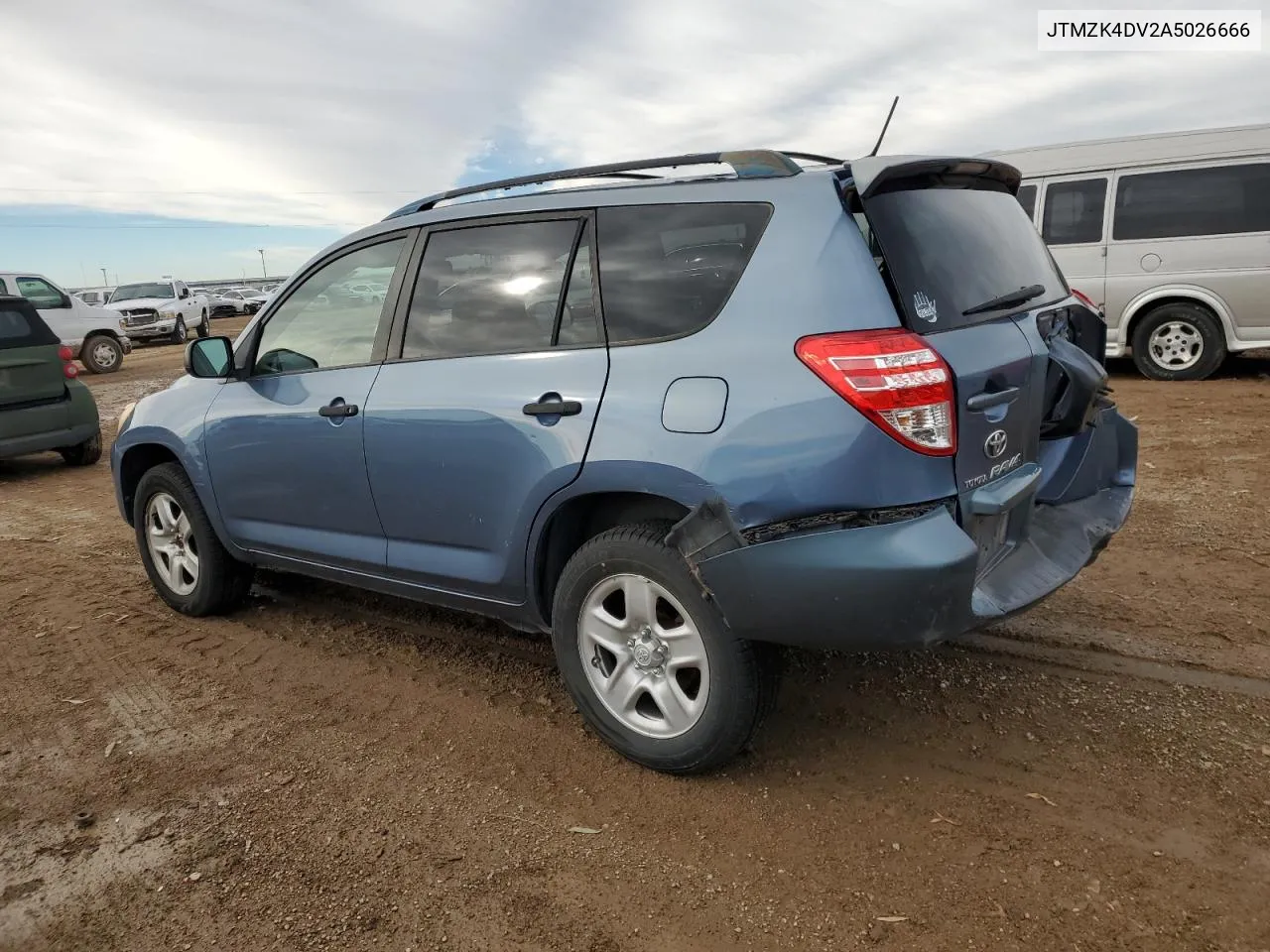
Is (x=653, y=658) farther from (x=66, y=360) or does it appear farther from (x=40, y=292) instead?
(x=40, y=292)

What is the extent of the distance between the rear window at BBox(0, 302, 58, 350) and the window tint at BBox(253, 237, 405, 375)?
5.47 m

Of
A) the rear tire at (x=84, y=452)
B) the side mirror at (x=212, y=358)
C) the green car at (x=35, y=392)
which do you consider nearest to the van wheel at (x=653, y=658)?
the side mirror at (x=212, y=358)

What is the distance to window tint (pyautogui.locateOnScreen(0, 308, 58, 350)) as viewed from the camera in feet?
25.6

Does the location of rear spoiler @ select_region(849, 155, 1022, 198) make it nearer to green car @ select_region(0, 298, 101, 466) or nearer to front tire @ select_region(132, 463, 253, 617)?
front tire @ select_region(132, 463, 253, 617)

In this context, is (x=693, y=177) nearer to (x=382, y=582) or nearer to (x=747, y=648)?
(x=747, y=648)

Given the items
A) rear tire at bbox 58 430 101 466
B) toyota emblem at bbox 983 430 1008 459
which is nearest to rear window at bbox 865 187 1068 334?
toyota emblem at bbox 983 430 1008 459

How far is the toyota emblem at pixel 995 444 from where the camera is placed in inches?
100

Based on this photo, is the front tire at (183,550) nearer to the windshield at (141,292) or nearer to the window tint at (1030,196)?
the window tint at (1030,196)

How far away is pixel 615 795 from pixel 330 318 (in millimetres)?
2152

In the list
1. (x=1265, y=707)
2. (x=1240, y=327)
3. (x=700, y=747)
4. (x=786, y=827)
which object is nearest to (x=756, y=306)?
(x=700, y=747)

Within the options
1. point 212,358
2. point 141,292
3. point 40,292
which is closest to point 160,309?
point 141,292

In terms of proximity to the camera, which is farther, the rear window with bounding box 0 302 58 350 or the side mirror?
the rear window with bounding box 0 302 58 350

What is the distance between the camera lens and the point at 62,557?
18.1ft

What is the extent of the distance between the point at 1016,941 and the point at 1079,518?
1572 millimetres
